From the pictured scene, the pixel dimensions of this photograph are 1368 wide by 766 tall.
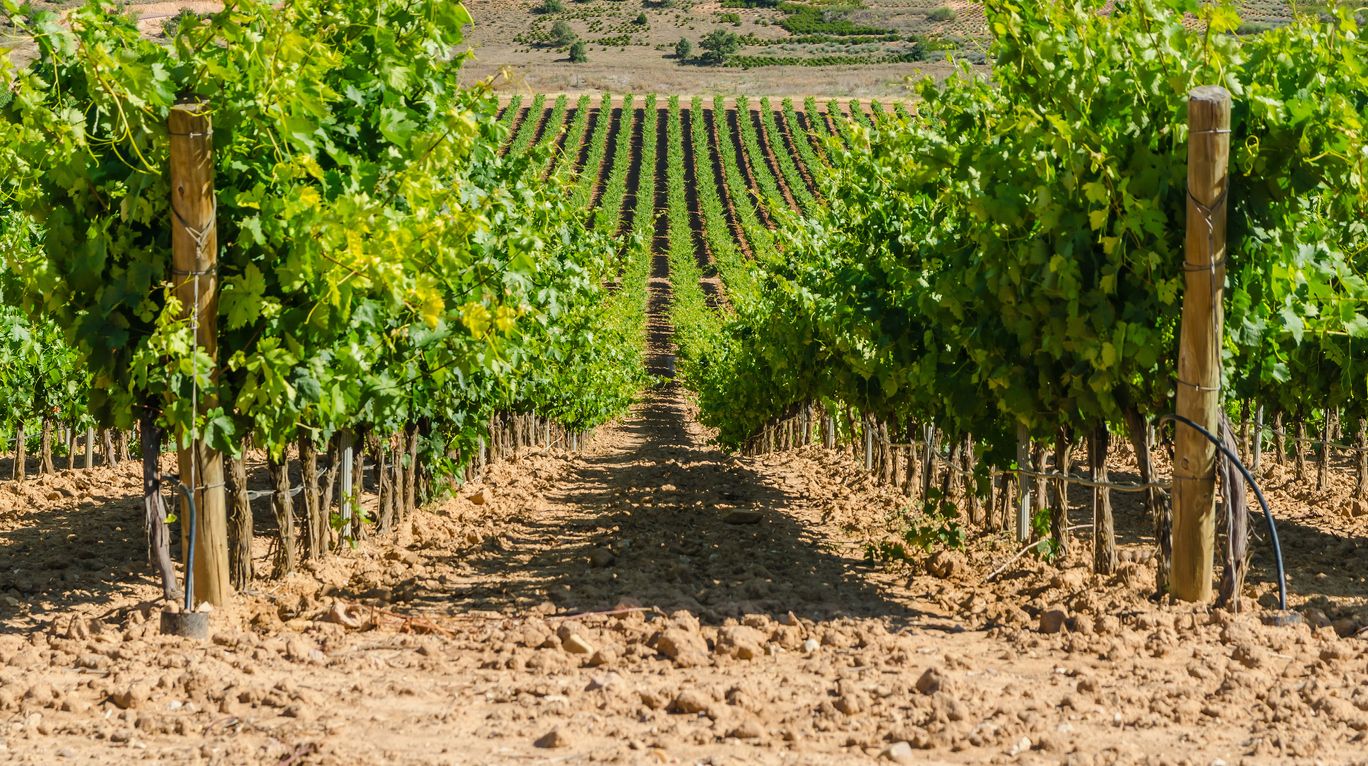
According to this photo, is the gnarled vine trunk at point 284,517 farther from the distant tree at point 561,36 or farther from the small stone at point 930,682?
the distant tree at point 561,36

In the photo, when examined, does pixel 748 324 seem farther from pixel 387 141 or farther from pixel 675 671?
pixel 675 671

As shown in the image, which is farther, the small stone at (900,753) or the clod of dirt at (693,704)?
the clod of dirt at (693,704)

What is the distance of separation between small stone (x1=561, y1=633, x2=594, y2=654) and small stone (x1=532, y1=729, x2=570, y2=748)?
112cm

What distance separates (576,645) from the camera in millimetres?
5074

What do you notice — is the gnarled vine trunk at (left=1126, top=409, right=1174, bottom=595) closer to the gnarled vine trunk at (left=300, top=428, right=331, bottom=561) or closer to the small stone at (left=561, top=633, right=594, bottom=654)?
the small stone at (left=561, top=633, right=594, bottom=654)

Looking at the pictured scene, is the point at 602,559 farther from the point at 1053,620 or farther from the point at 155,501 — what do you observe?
the point at 1053,620

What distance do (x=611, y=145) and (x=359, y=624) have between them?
3021 inches

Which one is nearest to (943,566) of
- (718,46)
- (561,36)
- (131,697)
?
(131,697)

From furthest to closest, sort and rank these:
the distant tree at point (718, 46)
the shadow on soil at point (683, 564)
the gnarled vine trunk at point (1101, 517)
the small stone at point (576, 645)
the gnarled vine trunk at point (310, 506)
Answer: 1. the distant tree at point (718, 46)
2. the gnarled vine trunk at point (310, 506)
3. the gnarled vine trunk at point (1101, 517)
4. the shadow on soil at point (683, 564)
5. the small stone at point (576, 645)

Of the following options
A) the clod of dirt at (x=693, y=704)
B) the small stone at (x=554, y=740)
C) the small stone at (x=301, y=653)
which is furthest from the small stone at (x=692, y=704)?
the small stone at (x=301, y=653)

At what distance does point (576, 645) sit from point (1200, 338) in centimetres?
272

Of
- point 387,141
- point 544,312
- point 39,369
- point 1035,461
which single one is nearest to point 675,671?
point 387,141

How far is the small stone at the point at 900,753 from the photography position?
375cm

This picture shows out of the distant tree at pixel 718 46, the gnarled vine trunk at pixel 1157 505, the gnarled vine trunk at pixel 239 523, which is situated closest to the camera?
the gnarled vine trunk at pixel 1157 505
